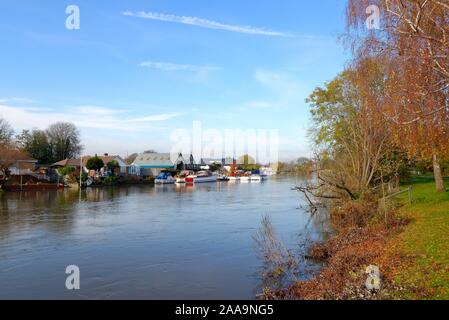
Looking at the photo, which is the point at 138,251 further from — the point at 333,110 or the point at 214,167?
the point at 214,167

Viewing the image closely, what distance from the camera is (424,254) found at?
34.6 ft

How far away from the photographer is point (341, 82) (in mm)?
30969

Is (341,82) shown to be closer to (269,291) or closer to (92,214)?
(92,214)

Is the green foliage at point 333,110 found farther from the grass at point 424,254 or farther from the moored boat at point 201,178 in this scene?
the moored boat at point 201,178

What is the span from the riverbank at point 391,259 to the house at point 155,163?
72.7 m

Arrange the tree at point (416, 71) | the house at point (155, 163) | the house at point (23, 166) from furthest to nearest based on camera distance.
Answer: the house at point (155, 163), the house at point (23, 166), the tree at point (416, 71)

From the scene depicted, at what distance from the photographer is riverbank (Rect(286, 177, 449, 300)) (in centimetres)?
806

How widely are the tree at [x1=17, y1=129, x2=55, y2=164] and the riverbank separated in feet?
231

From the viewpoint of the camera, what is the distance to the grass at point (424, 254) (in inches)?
Result: 306

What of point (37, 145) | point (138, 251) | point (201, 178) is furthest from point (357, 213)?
point (37, 145)

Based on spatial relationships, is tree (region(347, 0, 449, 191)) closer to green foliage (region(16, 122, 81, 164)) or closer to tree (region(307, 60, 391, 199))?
tree (region(307, 60, 391, 199))

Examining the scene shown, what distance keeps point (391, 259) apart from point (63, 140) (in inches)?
3125

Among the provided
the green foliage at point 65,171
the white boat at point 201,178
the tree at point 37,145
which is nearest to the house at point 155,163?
the white boat at point 201,178
